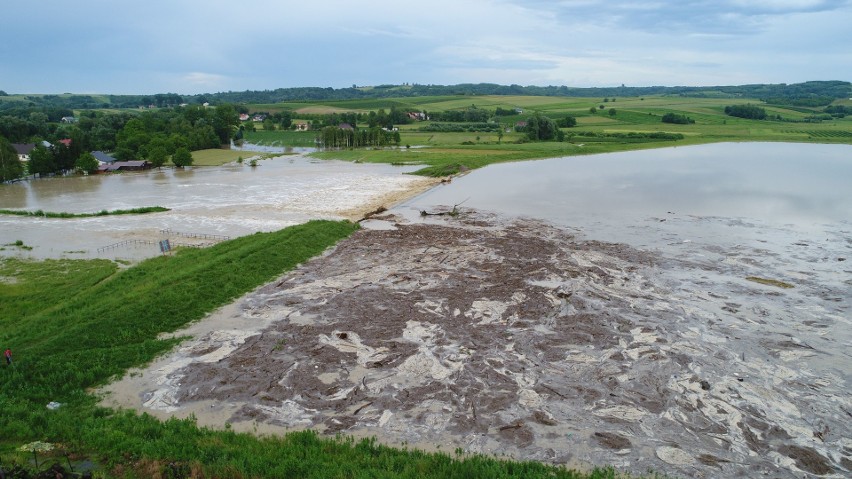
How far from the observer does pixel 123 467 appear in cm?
758

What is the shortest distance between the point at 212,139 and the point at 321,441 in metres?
75.5

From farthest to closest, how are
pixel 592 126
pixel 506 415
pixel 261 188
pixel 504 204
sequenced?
1. pixel 592 126
2. pixel 261 188
3. pixel 504 204
4. pixel 506 415

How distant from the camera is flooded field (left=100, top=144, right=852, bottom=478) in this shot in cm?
918

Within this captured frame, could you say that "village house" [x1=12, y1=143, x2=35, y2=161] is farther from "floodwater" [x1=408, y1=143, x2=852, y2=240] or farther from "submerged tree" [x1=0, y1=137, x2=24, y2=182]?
"floodwater" [x1=408, y1=143, x2=852, y2=240]

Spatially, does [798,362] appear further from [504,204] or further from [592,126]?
[592,126]


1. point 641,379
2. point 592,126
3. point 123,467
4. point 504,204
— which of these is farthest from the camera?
point 592,126

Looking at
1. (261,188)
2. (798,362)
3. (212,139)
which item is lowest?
(798,362)

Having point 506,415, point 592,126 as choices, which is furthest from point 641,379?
point 592,126

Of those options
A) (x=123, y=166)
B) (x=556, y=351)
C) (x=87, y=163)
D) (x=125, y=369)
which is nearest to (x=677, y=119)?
(x=123, y=166)

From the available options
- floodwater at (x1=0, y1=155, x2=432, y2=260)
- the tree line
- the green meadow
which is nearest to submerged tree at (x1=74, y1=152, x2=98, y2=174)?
the tree line

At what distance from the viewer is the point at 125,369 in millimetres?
11445

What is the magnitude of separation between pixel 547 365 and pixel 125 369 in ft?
31.0

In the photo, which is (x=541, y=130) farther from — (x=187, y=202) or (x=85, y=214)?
(x=85, y=214)

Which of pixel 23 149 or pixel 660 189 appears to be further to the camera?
pixel 23 149
